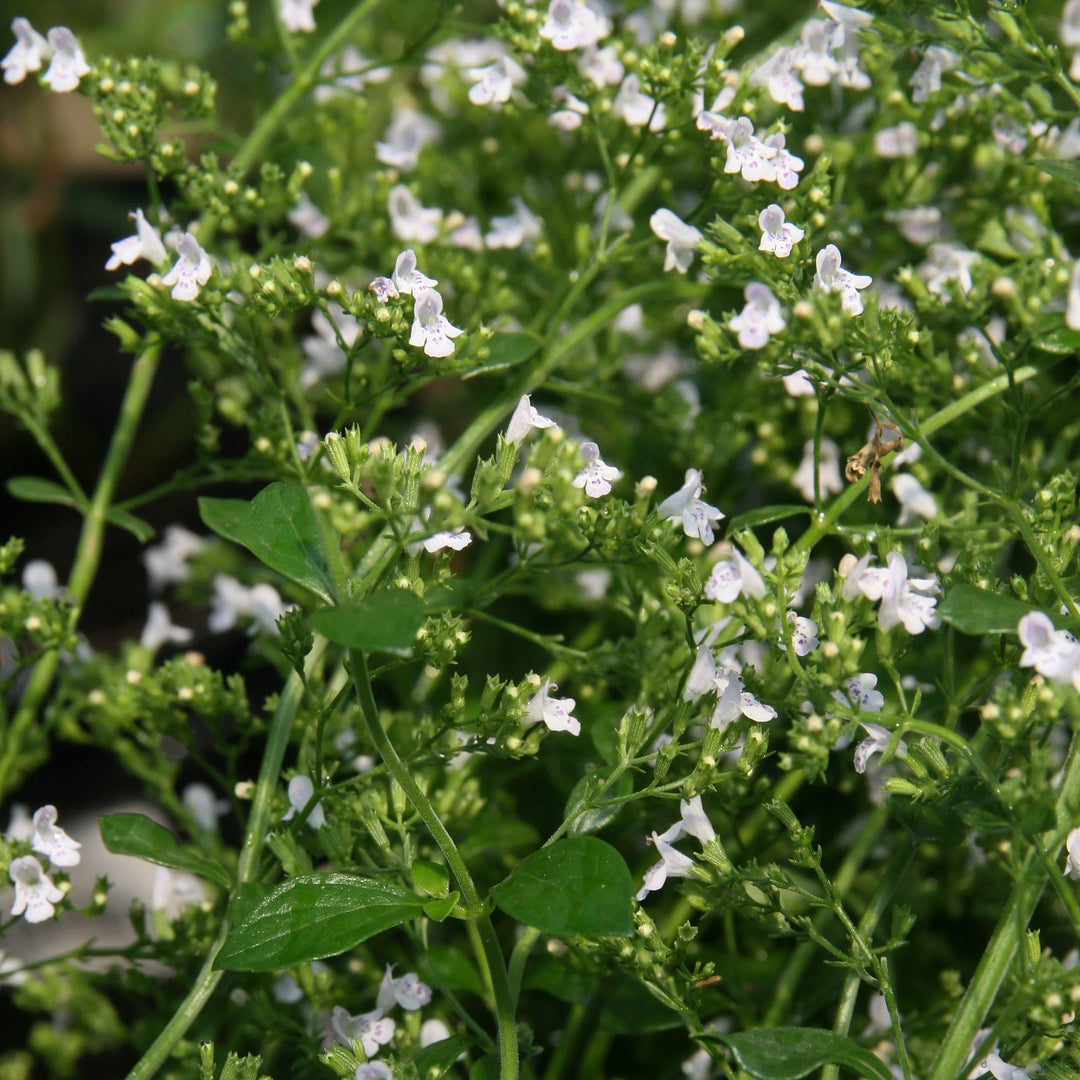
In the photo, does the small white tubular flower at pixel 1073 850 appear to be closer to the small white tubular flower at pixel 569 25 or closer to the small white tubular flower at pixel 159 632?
the small white tubular flower at pixel 569 25

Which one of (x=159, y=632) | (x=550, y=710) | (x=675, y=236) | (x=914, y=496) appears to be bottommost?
(x=159, y=632)

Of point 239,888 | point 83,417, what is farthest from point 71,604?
point 83,417

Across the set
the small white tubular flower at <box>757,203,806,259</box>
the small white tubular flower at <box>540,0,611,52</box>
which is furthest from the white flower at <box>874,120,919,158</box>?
the small white tubular flower at <box>757,203,806,259</box>

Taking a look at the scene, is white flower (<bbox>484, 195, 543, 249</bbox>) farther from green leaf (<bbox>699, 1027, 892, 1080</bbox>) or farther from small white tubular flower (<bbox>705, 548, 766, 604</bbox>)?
green leaf (<bbox>699, 1027, 892, 1080</bbox>)

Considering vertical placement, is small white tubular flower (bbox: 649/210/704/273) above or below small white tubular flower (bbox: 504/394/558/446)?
above

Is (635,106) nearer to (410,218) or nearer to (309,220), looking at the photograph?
(410,218)

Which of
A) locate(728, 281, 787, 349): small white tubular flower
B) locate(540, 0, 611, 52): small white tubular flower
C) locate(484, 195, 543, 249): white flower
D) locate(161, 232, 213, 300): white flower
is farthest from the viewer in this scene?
locate(484, 195, 543, 249): white flower

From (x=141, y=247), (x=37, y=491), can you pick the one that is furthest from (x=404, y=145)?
(x=37, y=491)
